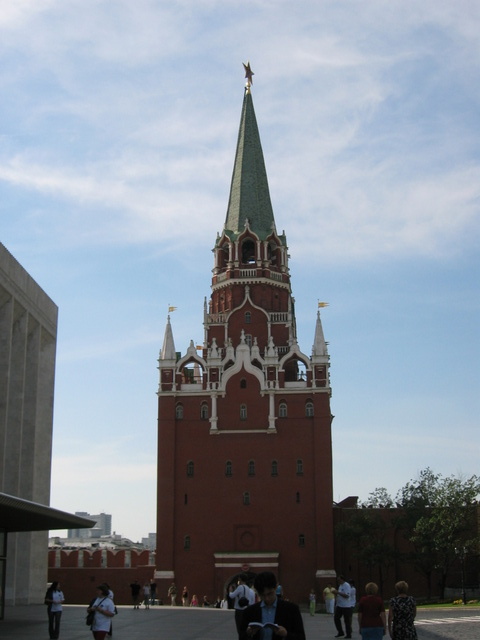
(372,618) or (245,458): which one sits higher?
(245,458)

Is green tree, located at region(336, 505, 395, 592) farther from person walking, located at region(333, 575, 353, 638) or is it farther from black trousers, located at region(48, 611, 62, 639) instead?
black trousers, located at region(48, 611, 62, 639)

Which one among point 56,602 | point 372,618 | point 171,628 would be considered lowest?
point 171,628

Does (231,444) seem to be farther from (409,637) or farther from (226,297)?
(409,637)

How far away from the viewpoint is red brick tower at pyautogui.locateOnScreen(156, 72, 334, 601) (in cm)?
6144

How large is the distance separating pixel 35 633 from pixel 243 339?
4507 cm

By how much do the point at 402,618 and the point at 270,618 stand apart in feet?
16.1

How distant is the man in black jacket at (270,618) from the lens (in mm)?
8500

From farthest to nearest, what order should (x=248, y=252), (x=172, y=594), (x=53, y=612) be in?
1. (x=248, y=252)
2. (x=172, y=594)
3. (x=53, y=612)

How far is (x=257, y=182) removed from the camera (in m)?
73.7

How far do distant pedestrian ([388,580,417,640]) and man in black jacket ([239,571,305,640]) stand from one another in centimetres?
475

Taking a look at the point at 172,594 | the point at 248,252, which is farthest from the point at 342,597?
the point at 248,252

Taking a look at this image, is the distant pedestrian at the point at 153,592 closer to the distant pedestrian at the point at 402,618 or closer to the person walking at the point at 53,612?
the person walking at the point at 53,612

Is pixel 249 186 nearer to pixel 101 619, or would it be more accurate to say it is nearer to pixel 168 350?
pixel 168 350

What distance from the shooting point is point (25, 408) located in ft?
138
